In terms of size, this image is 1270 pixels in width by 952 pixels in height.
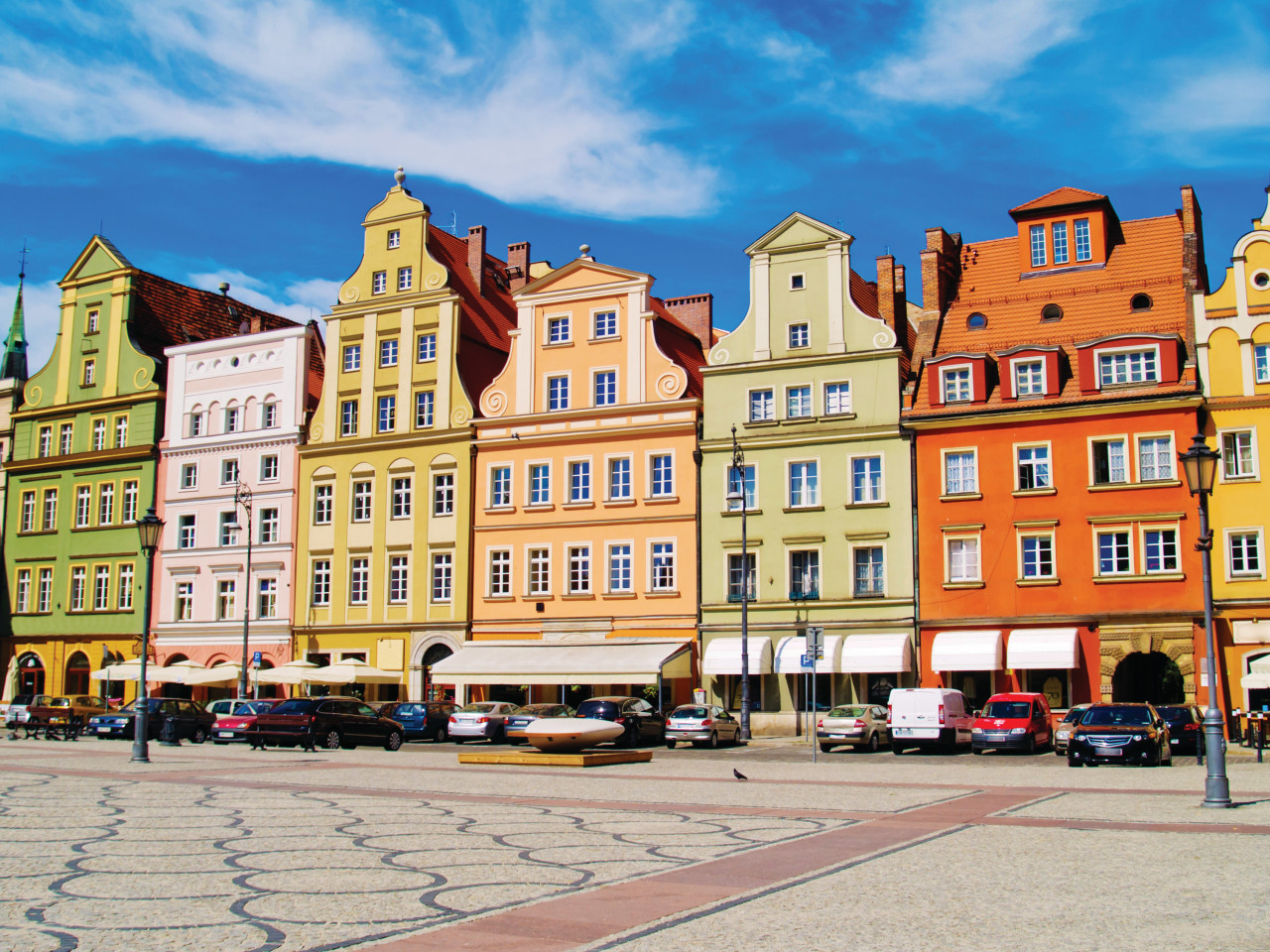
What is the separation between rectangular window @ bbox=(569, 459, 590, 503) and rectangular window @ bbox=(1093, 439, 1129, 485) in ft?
63.5

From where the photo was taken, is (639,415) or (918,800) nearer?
(918,800)

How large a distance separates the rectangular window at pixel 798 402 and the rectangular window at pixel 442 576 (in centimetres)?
1563

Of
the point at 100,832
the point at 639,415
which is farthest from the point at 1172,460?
the point at 100,832

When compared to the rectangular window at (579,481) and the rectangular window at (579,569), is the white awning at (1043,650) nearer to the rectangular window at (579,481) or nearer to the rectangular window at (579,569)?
the rectangular window at (579,569)

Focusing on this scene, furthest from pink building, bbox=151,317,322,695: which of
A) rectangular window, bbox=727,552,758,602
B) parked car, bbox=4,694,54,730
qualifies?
rectangular window, bbox=727,552,758,602

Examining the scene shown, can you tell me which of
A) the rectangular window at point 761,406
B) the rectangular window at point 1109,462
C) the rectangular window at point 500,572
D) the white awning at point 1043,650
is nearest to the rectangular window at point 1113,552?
the rectangular window at point 1109,462

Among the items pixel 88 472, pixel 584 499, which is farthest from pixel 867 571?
pixel 88 472

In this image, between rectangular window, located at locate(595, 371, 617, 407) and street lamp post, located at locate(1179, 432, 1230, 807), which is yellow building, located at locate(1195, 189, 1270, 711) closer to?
street lamp post, located at locate(1179, 432, 1230, 807)

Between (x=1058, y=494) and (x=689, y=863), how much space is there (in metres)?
33.4

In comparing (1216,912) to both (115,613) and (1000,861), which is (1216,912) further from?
(115,613)

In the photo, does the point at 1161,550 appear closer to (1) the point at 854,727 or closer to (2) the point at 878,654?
(2) the point at 878,654

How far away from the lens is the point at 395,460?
54875 millimetres

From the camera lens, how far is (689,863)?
43.8 feet

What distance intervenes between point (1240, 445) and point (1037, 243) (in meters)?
11.6
